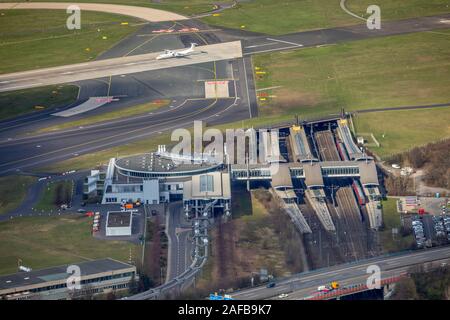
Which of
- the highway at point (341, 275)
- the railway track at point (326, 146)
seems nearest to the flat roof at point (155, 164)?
the railway track at point (326, 146)

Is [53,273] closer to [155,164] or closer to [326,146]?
[155,164]

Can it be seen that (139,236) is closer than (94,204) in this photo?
Yes

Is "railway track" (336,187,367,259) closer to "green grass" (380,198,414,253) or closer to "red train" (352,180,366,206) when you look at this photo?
"red train" (352,180,366,206)

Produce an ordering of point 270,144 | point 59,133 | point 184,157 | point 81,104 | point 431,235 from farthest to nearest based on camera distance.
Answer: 1. point 81,104
2. point 59,133
3. point 270,144
4. point 184,157
5. point 431,235

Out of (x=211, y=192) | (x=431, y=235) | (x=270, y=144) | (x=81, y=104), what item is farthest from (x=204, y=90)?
(x=431, y=235)

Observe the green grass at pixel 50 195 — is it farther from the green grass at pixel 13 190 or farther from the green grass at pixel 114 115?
the green grass at pixel 114 115

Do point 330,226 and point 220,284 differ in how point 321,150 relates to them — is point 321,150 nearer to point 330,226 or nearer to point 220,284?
point 330,226
